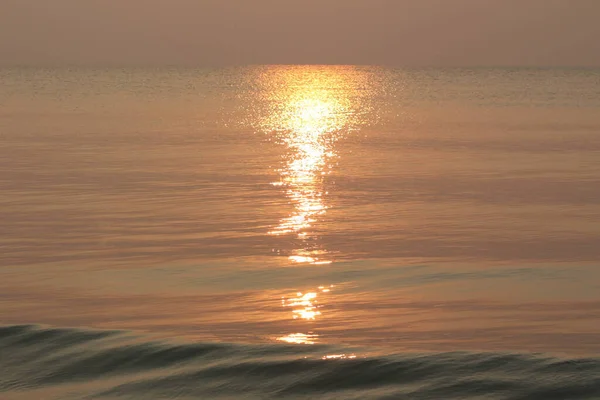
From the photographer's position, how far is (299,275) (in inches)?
532

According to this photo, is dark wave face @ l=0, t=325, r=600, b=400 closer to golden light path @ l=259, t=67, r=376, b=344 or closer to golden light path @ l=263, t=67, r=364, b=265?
golden light path @ l=259, t=67, r=376, b=344

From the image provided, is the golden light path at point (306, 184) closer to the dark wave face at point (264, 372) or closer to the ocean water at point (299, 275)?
the ocean water at point (299, 275)

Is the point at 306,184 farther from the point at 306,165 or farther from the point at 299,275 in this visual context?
the point at 299,275

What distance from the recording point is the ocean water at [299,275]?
8750 mm

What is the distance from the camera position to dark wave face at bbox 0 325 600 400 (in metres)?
8.23

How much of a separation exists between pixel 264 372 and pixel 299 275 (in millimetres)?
4761

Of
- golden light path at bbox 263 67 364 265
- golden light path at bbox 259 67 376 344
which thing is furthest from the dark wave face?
golden light path at bbox 263 67 364 265

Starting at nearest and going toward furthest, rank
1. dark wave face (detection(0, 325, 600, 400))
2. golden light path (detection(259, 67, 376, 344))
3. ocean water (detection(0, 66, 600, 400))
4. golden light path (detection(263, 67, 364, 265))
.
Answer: dark wave face (detection(0, 325, 600, 400)), ocean water (detection(0, 66, 600, 400)), golden light path (detection(259, 67, 376, 344)), golden light path (detection(263, 67, 364, 265))

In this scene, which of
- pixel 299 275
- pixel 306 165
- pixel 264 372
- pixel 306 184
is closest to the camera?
pixel 264 372

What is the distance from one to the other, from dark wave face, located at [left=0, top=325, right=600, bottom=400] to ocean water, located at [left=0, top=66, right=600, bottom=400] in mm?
26

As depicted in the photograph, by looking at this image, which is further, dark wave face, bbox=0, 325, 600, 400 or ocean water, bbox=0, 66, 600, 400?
ocean water, bbox=0, 66, 600, 400

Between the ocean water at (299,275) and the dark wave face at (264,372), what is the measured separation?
26 millimetres

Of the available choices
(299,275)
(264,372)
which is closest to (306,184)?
(299,275)

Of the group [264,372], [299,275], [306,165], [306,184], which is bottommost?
[264,372]
